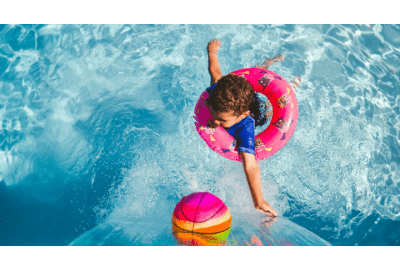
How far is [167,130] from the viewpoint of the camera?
4.82 meters

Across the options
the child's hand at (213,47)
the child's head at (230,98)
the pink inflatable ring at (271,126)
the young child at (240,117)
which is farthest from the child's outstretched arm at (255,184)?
the child's hand at (213,47)

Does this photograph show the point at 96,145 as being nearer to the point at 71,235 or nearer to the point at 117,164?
the point at 117,164

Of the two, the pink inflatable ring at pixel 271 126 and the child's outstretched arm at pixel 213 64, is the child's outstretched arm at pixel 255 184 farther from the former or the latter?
the child's outstretched arm at pixel 213 64

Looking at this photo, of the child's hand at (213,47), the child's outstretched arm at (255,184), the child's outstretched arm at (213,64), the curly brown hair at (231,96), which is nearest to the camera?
the curly brown hair at (231,96)

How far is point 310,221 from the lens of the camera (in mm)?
4371

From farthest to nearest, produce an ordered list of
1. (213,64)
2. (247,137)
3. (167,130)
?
(167,130) → (213,64) → (247,137)

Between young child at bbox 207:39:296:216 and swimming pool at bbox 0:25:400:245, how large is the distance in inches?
46.5

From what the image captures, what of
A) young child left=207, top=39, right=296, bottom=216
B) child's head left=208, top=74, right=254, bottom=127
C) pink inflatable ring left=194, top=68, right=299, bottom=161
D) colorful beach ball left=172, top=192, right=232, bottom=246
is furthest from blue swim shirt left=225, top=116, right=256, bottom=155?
colorful beach ball left=172, top=192, right=232, bottom=246

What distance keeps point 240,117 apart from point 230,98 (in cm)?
35

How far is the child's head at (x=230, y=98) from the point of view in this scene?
9.14 ft

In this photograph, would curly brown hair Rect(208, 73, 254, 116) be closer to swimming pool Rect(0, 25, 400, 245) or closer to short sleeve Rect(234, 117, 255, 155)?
short sleeve Rect(234, 117, 255, 155)

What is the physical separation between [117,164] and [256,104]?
8.23 ft

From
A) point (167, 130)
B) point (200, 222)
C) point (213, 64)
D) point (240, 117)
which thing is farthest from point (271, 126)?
point (167, 130)

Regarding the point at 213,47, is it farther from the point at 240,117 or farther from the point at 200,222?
the point at 200,222
